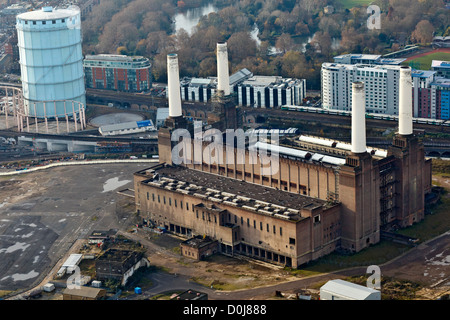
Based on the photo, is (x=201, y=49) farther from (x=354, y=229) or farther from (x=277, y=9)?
(x=354, y=229)

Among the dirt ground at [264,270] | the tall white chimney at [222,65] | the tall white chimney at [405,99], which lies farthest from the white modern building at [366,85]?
the dirt ground at [264,270]

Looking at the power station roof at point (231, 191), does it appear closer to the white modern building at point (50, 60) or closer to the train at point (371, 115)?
the train at point (371, 115)

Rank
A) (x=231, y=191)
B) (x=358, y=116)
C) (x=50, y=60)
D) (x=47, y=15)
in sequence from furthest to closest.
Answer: (x=50, y=60) < (x=47, y=15) < (x=231, y=191) < (x=358, y=116)

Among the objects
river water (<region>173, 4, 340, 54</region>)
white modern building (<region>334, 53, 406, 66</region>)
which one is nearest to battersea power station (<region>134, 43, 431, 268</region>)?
white modern building (<region>334, 53, 406, 66</region>)

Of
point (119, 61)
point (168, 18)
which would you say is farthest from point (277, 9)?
point (119, 61)

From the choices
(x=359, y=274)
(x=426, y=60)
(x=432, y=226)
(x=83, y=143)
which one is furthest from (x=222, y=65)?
(x=426, y=60)

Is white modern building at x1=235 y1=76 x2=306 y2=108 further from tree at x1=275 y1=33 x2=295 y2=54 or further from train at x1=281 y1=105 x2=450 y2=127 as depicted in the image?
tree at x1=275 y1=33 x2=295 y2=54

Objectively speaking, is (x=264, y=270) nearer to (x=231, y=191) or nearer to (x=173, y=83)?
(x=231, y=191)
